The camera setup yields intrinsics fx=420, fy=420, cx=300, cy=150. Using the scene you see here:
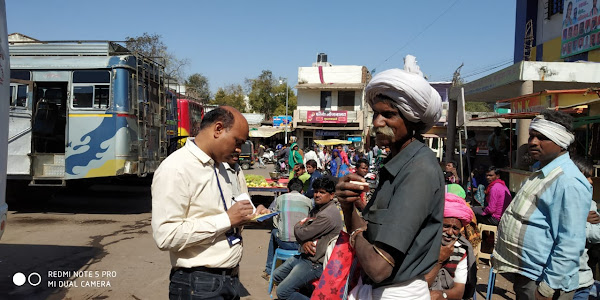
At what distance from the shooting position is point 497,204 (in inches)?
263

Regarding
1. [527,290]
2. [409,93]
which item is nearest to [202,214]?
[409,93]

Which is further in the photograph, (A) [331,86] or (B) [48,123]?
(A) [331,86]

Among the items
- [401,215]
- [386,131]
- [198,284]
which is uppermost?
[386,131]

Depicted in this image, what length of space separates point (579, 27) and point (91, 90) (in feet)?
44.8

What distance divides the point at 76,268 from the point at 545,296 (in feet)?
19.2

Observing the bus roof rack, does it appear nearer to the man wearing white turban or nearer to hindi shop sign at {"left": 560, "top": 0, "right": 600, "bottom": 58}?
the man wearing white turban

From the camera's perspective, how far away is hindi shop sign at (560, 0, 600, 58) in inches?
463

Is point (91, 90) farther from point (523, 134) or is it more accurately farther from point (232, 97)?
point (232, 97)

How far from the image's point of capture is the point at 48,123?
34.6 ft

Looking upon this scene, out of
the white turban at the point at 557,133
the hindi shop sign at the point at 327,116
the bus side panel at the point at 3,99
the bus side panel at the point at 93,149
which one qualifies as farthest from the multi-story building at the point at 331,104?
the white turban at the point at 557,133

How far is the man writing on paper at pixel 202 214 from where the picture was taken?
2.23m

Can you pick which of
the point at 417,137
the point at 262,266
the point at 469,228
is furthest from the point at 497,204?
the point at 417,137

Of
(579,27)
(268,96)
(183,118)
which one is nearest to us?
(579,27)

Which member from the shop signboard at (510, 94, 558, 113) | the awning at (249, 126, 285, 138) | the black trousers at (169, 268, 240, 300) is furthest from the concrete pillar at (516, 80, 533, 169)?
the awning at (249, 126, 285, 138)
